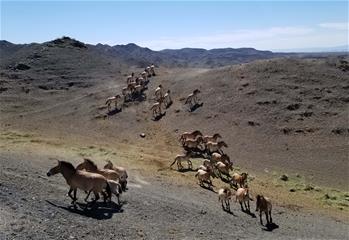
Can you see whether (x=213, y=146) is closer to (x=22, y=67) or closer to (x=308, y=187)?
(x=308, y=187)

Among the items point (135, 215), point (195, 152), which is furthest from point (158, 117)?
point (135, 215)

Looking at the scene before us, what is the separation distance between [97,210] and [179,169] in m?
12.8

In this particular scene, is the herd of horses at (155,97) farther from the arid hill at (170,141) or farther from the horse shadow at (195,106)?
the arid hill at (170,141)

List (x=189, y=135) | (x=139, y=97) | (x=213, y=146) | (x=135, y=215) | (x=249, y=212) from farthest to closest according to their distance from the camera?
(x=139, y=97) → (x=189, y=135) → (x=213, y=146) → (x=249, y=212) → (x=135, y=215)

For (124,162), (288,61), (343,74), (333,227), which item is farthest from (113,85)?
(333,227)

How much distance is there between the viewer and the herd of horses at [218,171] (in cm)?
2323

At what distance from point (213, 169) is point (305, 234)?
9.59 metres

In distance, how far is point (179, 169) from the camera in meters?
31.1

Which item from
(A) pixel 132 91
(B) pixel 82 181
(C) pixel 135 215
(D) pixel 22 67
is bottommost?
(A) pixel 132 91

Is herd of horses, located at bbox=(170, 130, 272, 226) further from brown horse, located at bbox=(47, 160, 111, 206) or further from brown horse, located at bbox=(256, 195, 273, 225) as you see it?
brown horse, located at bbox=(47, 160, 111, 206)

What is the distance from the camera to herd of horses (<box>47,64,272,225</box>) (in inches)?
745

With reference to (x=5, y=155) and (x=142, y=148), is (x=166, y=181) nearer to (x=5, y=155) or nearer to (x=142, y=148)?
(x=5, y=155)

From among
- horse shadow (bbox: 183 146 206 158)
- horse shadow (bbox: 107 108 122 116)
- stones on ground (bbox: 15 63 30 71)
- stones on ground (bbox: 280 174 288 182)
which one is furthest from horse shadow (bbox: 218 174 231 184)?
stones on ground (bbox: 15 63 30 71)

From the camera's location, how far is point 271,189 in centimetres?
3094
